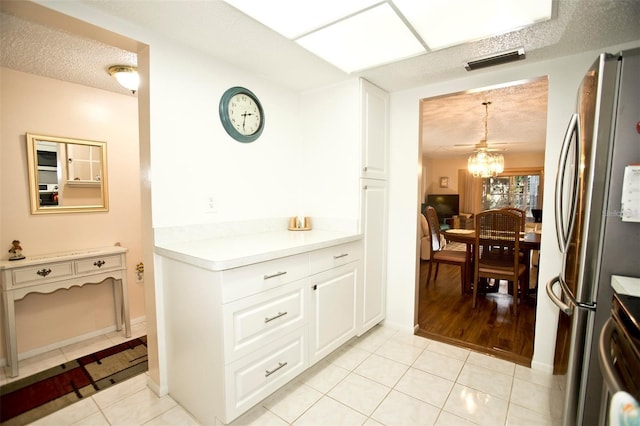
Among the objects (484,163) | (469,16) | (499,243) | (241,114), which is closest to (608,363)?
(469,16)

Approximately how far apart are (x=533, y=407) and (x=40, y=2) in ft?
10.4

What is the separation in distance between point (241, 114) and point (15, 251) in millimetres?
1854

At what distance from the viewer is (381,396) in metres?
1.82

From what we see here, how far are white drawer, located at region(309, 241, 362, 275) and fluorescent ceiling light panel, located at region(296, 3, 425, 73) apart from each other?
126 centimetres

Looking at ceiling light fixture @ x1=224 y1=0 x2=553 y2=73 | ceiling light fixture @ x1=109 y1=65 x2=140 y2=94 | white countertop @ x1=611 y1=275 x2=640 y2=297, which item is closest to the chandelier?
ceiling light fixture @ x1=224 y1=0 x2=553 y2=73

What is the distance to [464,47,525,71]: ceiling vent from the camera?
186 centimetres

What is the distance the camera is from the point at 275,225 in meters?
2.49

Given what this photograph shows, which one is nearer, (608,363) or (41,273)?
(608,363)

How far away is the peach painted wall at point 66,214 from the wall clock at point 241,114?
123 cm

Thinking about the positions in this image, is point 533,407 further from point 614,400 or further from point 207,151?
point 207,151

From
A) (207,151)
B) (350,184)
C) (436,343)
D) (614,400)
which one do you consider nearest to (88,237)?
(207,151)

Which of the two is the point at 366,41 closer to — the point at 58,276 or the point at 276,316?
the point at 276,316

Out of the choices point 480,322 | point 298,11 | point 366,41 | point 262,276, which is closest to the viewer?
point 298,11

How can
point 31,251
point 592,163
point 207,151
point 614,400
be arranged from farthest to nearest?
point 31,251, point 207,151, point 592,163, point 614,400
